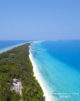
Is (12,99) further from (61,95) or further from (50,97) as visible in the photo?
(61,95)

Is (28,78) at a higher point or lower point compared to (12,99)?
higher

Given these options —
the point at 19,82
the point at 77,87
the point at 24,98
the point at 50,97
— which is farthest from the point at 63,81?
the point at 24,98

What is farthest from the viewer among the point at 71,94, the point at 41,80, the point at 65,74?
the point at 65,74

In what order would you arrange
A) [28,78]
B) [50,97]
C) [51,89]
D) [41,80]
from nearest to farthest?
1. [50,97]
2. [51,89]
3. [28,78]
4. [41,80]

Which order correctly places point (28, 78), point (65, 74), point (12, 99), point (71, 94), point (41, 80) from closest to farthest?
point (12, 99), point (71, 94), point (28, 78), point (41, 80), point (65, 74)

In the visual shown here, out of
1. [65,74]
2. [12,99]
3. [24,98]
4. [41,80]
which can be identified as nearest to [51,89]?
[41,80]

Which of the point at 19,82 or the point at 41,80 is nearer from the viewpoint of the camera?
the point at 19,82

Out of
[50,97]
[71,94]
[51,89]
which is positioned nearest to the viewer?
[50,97]

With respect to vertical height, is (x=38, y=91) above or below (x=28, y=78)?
below

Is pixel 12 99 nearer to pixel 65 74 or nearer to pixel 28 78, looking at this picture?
pixel 28 78
